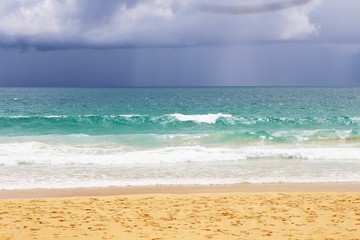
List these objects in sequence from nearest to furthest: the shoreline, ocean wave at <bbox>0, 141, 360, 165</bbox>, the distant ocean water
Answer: the shoreline → the distant ocean water → ocean wave at <bbox>0, 141, 360, 165</bbox>

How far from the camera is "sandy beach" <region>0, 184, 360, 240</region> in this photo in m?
7.45

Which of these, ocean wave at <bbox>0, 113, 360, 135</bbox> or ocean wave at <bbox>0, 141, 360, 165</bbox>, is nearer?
ocean wave at <bbox>0, 141, 360, 165</bbox>

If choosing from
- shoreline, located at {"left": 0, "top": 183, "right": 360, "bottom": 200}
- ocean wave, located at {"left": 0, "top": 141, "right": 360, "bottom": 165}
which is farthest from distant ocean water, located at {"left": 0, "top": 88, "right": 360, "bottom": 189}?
shoreline, located at {"left": 0, "top": 183, "right": 360, "bottom": 200}

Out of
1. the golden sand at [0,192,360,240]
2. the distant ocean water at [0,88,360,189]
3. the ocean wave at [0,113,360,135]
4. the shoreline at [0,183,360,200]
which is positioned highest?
the ocean wave at [0,113,360,135]

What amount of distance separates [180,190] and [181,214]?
2.98 meters

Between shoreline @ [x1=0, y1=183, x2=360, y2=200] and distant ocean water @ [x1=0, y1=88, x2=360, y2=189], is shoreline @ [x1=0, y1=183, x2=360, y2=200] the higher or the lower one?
the lower one

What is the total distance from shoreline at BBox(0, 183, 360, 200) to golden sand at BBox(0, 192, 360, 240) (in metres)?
0.91

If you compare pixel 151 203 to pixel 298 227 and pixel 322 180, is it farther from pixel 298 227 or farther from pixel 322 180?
pixel 322 180

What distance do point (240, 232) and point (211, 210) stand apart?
1.52 meters

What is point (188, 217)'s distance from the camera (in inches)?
332

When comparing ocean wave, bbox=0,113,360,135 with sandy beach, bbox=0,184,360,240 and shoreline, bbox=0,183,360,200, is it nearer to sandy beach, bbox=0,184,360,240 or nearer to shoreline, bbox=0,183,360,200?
shoreline, bbox=0,183,360,200

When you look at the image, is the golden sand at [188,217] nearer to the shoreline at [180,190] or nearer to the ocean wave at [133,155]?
the shoreline at [180,190]

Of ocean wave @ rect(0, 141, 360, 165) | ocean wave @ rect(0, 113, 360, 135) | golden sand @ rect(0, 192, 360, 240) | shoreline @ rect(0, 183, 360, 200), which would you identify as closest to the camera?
golden sand @ rect(0, 192, 360, 240)

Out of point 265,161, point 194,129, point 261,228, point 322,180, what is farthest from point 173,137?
point 261,228
